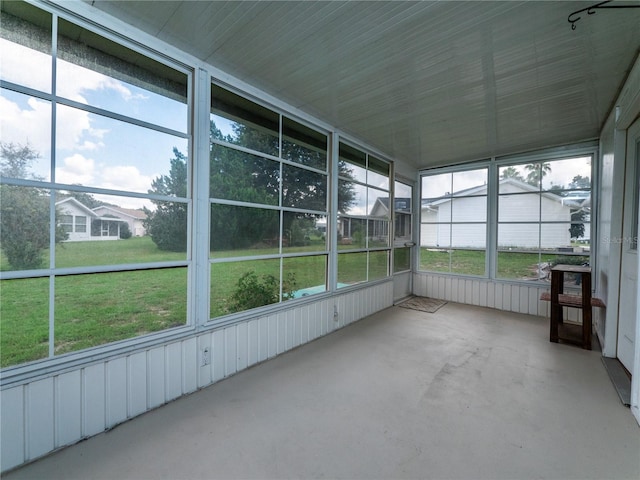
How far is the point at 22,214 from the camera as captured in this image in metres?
1.51

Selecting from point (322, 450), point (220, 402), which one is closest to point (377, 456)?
point (322, 450)

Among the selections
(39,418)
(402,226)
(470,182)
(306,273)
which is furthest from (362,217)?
(39,418)

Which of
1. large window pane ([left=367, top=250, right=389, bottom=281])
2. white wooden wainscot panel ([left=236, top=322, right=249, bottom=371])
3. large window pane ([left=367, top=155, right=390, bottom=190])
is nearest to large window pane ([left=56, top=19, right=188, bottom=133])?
white wooden wainscot panel ([left=236, top=322, right=249, bottom=371])

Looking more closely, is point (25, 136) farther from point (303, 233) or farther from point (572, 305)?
point (572, 305)

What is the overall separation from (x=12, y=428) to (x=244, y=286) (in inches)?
63.6

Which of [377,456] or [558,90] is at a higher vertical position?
[558,90]

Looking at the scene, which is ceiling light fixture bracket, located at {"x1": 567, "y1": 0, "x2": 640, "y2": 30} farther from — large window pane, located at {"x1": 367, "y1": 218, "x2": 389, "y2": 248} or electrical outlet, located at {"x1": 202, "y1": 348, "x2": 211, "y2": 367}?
electrical outlet, located at {"x1": 202, "y1": 348, "x2": 211, "y2": 367}

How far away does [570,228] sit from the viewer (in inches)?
164

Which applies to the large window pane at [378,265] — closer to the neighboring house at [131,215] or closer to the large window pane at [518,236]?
the large window pane at [518,236]

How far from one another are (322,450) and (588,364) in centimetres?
298

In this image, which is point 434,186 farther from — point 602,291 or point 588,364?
point 588,364

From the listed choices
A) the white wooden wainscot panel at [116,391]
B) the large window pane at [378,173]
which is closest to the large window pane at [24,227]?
Result: the white wooden wainscot panel at [116,391]

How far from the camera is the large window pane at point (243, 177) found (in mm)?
2375

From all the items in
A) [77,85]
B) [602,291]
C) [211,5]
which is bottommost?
[602,291]
